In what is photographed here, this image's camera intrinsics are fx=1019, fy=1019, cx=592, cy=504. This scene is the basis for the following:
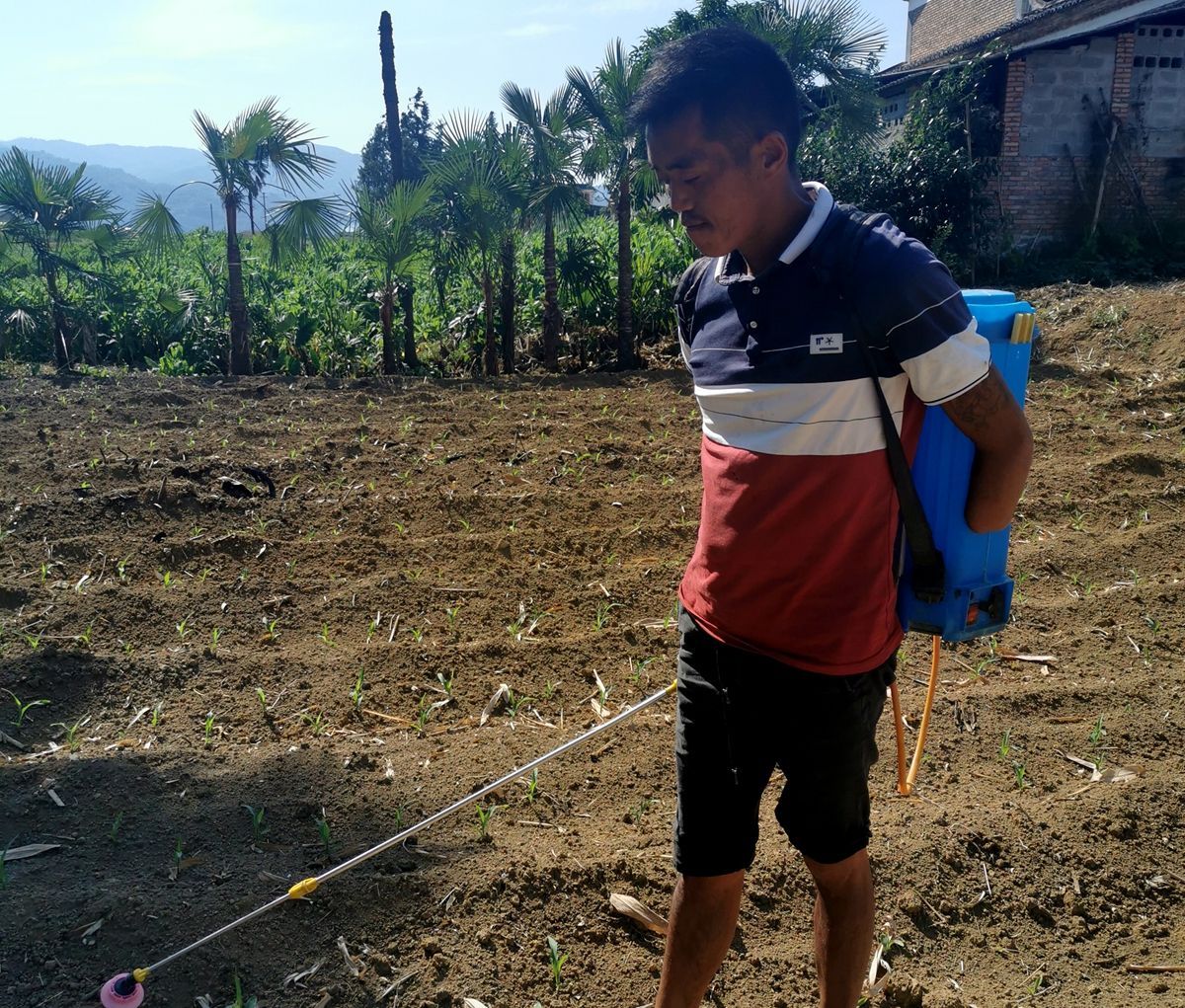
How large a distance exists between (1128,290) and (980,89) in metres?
5.10

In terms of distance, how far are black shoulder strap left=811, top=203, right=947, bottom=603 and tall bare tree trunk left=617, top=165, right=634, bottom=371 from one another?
10.6m

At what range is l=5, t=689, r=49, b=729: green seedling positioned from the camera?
12.7 ft

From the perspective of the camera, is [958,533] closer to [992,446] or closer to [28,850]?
[992,446]

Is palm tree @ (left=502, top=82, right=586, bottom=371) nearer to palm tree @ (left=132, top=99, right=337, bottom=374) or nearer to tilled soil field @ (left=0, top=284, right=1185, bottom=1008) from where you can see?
palm tree @ (left=132, top=99, right=337, bottom=374)

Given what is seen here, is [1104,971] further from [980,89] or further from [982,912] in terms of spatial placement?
[980,89]

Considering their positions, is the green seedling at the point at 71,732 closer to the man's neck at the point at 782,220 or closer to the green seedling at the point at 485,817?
the green seedling at the point at 485,817

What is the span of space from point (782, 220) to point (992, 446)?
60cm

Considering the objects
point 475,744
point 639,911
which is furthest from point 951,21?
point 639,911

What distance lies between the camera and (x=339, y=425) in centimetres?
847

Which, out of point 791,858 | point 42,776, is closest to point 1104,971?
point 791,858

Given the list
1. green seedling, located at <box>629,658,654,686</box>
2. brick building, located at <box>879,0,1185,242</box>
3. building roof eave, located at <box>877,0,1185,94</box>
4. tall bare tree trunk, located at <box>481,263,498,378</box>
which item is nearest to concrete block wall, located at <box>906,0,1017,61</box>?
building roof eave, located at <box>877,0,1185,94</box>

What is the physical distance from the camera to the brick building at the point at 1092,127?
1564 cm

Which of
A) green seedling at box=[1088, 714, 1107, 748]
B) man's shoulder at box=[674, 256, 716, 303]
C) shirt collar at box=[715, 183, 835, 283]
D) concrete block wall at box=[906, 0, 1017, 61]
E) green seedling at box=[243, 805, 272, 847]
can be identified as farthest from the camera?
concrete block wall at box=[906, 0, 1017, 61]

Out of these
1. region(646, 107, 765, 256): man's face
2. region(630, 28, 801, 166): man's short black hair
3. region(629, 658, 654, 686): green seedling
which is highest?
region(630, 28, 801, 166): man's short black hair
